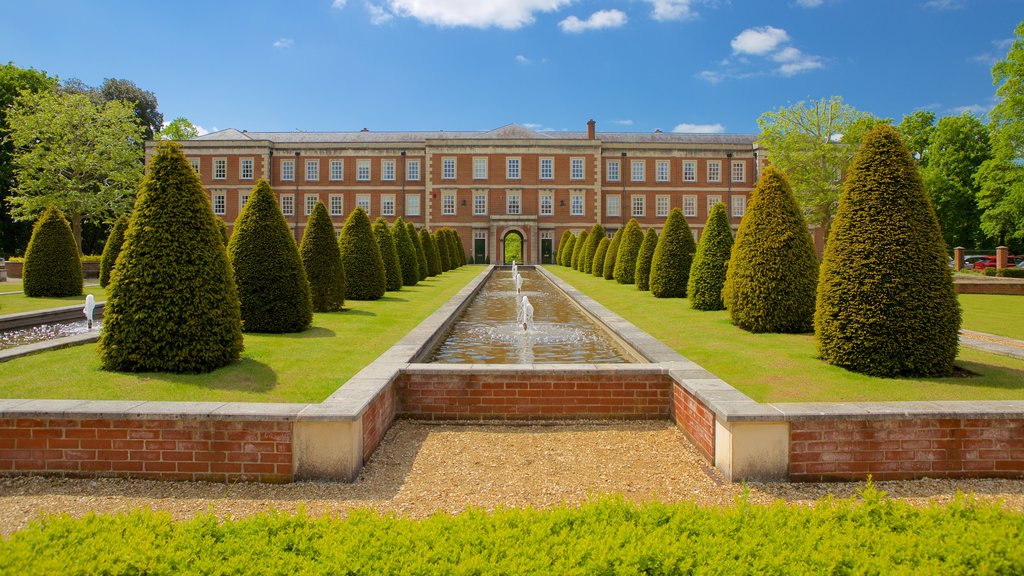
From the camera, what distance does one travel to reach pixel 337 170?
47.7 m

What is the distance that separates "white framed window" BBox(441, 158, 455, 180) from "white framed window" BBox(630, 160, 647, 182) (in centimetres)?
1343

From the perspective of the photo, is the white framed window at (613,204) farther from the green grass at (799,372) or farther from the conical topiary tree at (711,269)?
the green grass at (799,372)

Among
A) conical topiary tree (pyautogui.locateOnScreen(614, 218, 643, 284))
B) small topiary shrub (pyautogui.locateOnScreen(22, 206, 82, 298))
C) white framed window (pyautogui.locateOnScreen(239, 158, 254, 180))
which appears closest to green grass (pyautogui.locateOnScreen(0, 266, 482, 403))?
small topiary shrub (pyautogui.locateOnScreen(22, 206, 82, 298))

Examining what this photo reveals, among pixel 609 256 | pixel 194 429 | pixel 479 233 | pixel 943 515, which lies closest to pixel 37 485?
pixel 194 429

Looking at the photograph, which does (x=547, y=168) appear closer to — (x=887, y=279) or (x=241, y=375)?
(x=887, y=279)

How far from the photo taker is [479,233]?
150 feet

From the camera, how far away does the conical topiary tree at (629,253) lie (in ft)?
72.1

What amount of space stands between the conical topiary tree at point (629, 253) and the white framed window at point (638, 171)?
25333 mm

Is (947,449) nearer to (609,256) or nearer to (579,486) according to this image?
(579,486)

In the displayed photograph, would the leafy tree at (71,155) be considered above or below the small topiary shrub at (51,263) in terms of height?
above

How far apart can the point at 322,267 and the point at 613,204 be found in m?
36.8

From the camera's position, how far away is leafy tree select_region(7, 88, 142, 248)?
30.8m

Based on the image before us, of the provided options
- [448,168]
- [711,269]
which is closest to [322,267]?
[711,269]

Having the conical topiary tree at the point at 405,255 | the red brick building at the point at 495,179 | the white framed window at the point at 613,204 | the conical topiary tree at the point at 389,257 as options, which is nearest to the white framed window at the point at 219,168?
the red brick building at the point at 495,179
